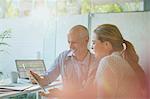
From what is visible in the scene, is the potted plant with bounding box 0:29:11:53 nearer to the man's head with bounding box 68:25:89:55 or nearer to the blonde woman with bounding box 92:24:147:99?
the man's head with bounding box 68:25:89:55

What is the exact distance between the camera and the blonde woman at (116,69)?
1.49 meters

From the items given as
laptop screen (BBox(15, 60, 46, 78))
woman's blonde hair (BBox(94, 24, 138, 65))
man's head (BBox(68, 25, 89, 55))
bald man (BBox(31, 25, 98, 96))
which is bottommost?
laptop screen (BBox(15, 60, 46, 78))

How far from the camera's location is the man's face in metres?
2.51

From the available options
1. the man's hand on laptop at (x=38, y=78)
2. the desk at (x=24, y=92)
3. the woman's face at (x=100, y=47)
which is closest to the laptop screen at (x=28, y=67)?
the desk at (x=24, y=92)

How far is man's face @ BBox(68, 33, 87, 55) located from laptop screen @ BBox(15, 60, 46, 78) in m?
0.75

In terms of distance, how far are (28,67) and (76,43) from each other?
88 cm

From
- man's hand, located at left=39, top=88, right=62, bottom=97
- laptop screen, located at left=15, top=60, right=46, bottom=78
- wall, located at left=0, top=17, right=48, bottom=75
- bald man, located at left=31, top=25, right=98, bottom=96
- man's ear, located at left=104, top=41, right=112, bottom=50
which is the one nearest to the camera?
man's ear, located at left=104, top=41, right=112, bottom=50

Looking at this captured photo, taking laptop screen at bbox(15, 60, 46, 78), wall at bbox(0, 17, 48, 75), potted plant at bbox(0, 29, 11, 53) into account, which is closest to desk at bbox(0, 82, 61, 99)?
laptop screen at bbox(15, 60, 46, 78)

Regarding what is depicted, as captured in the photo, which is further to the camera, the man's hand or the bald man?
the bald man

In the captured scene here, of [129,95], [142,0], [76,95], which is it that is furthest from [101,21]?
[129,95]

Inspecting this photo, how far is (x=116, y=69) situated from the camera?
4.96 feet

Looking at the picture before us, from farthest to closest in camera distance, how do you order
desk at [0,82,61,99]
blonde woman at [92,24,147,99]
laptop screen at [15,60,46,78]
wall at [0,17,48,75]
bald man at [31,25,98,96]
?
wall at [0,17,48,75], laptop screen at [15,60,46,78], bald man at [31,25,98,96], desk at [0,82,61,99], blonde woman at [92,24,147,99]

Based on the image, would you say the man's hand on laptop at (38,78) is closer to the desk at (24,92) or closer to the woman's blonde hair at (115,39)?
the desk at (24,92)

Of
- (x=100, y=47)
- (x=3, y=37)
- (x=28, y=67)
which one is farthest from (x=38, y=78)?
(x=3, y=37)
